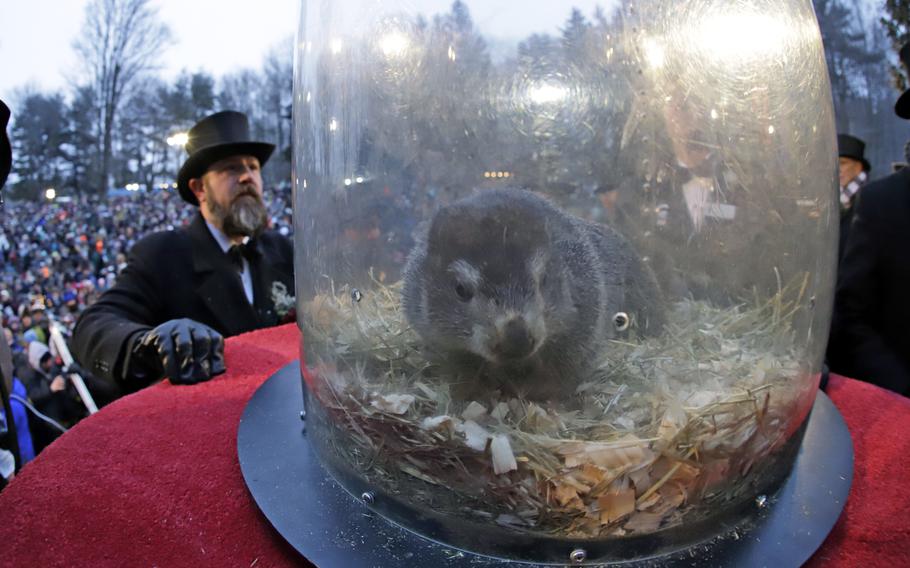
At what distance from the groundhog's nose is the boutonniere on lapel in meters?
2.50

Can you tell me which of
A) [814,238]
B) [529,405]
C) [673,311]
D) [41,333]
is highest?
[814,238]

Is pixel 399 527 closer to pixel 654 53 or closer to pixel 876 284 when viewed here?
pixel 654 53

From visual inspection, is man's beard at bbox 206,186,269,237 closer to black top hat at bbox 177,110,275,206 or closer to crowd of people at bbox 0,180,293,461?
→ black top hat at bbox 177,110,275,206

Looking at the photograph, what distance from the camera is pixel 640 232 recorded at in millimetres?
1040

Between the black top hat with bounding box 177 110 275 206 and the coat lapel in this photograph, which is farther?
the black top hat with bounding box 177 110 275 206

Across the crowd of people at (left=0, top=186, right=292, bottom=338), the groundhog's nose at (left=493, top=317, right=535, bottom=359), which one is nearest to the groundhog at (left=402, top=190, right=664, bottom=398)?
the groundhog's nose at (left=493, top=317, right=535, bottom=359)

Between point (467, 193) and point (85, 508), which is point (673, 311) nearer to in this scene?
point (467, 193)

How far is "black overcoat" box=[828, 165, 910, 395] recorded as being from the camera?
7.72ft

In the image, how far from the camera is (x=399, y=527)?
0.95m

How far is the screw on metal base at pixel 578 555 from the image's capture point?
0.84 m

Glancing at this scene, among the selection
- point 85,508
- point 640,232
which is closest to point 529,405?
point 640,232

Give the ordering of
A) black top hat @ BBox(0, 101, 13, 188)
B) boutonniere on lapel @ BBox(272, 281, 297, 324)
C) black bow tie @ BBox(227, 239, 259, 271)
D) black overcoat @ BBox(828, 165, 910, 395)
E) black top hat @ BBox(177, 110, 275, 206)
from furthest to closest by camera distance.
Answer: black top hat @ BBox(177, 110, 275, 206)
black bow tie @ BBox(227, 239, 259, 271)
boutonniere on lapel @ BBox(272, 281, 297, 324)
black overcoat @ BBox(828, 165, 910, 395)
black top hat @ BBox(0, 101, 13, 188)

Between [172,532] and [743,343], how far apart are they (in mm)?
1031

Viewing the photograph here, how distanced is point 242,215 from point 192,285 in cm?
52
